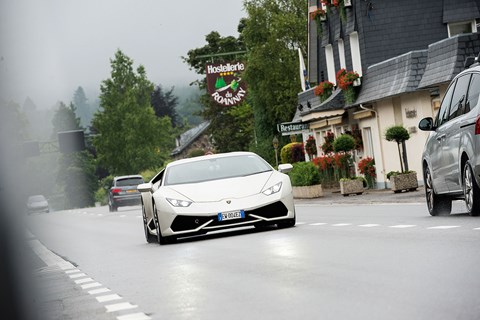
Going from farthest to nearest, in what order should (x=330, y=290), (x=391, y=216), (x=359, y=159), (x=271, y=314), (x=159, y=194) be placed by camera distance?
(x=359, y=159)
(x=391, y=216)
(x=159, y=194)
(x=330, y=290)
(x=271, y=314)

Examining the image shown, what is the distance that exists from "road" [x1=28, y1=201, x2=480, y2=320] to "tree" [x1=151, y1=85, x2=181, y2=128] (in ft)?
556

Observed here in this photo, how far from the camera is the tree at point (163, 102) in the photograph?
188 m

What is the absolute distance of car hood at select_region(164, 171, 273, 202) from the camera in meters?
19.5

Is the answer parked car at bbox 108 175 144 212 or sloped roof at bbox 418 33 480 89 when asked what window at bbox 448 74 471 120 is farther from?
parked car at bbox 108 175 144 212

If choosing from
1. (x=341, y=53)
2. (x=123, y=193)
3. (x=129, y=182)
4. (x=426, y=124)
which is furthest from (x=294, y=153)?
(x=426, y=124)

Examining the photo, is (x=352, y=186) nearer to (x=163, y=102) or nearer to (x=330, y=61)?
(x=330, y=61)

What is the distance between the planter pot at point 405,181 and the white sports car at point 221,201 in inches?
660

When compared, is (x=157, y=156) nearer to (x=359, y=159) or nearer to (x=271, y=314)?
(x=359, y=159)

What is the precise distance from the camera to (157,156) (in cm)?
14238

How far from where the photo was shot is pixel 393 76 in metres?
43.9

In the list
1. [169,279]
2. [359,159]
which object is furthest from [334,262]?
[359,159]

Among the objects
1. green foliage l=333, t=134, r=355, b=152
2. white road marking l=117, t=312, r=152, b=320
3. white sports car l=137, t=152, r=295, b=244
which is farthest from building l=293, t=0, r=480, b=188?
white road marking l=117, t=312, r=152, b=320

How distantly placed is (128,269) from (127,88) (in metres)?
127

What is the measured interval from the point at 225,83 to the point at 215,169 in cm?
5135
